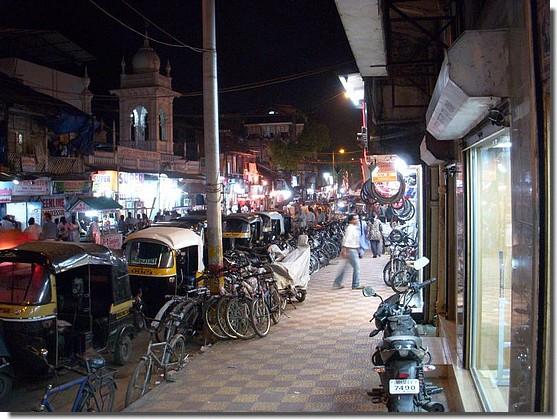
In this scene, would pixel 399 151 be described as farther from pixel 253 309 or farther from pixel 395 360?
pixel 395 360

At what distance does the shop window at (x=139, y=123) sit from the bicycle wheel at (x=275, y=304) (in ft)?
90.4

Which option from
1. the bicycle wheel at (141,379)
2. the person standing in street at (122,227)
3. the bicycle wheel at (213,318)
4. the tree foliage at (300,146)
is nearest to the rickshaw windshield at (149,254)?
the bicycle wheel at (213,318)

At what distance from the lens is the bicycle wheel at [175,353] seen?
27.8 ft

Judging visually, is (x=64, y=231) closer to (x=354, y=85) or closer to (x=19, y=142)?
(x=19, y=142)

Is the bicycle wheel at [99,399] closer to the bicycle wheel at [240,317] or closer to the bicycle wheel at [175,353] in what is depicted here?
the bicycle wheel at [175,353]

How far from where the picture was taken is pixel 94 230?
69.4ft

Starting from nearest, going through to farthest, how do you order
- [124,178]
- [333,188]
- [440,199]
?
[440,199], [124,178], [333,188]

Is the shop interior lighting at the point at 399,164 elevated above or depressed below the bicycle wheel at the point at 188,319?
above

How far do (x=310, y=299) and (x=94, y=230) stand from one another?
33.6 ft

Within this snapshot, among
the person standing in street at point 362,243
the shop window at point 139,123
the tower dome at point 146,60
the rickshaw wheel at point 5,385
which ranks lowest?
the rickshaw wheel at point 5,385

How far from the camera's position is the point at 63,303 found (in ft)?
31.8

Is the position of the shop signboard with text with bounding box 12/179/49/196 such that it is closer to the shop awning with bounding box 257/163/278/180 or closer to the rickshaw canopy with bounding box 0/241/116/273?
the rickshaw canopy with bounding box 0/241/116/273

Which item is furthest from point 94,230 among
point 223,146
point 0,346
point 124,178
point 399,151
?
point 223,146

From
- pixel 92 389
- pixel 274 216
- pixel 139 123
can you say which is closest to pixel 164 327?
pixel 92 389
